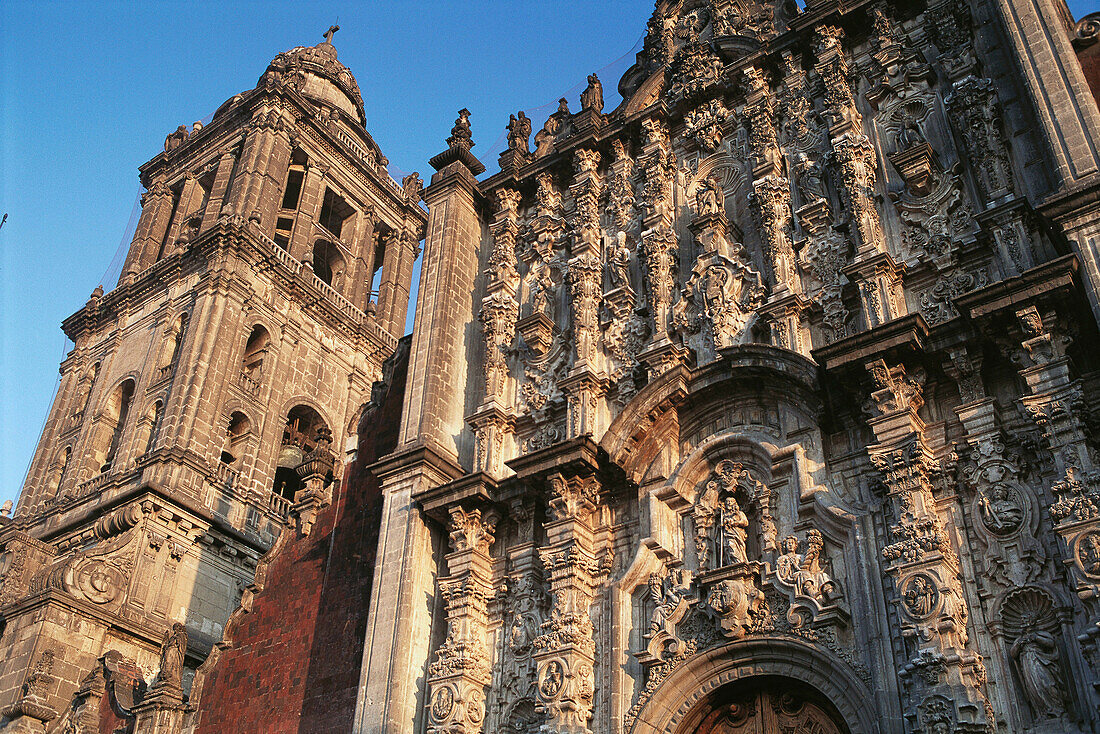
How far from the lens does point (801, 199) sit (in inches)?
608

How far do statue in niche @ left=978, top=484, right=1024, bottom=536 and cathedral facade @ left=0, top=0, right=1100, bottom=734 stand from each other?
0.04 metres

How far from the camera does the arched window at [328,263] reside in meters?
37.4

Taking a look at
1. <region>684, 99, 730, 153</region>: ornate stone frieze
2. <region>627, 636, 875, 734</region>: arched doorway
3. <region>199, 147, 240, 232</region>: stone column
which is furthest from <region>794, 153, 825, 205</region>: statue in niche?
<region>199, 147, 240, 232</region>: stone column

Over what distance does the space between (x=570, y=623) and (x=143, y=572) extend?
15.6m

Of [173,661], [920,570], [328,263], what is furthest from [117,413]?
[920,570]

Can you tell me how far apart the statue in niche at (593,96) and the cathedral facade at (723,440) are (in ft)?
0.32

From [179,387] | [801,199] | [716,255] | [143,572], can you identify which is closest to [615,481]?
[716,255]

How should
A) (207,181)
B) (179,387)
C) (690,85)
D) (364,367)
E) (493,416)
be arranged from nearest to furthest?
1. (493,416)
2. (690,85)
3. (179,387)
4. (364,367)
5. (207,181)

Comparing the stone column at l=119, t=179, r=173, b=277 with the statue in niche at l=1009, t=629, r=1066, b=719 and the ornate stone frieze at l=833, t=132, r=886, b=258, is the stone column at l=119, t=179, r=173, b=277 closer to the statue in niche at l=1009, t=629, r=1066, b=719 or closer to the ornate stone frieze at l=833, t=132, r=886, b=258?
the ornate stone frieze at l=833, t=132, r=886, b=258

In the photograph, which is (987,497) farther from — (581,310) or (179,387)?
(179,387)

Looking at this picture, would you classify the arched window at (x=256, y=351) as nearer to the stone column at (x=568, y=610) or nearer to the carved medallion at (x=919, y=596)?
the stone column at (x=568, y=610)

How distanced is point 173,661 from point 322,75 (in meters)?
29.5

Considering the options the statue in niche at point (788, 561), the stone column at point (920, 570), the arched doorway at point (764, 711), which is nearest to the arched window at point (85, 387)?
the arched doorway at point (764, 711)

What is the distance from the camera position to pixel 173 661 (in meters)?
18.2
